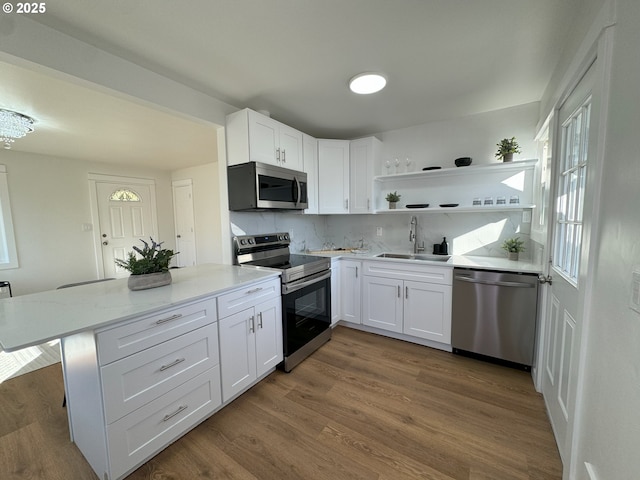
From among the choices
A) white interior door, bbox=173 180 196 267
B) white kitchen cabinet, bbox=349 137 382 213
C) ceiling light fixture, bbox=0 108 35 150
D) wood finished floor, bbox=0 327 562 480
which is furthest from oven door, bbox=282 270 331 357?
white interior door, bbox=173 180 196 267

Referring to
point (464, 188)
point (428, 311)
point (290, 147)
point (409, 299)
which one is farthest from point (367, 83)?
point (428, 311)

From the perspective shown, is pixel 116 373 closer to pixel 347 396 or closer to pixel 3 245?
pixel 347 396

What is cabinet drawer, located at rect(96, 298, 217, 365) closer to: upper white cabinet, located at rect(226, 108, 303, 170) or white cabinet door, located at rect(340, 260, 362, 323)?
upper white cabinet, located at rect(226, 108, 303, 170)

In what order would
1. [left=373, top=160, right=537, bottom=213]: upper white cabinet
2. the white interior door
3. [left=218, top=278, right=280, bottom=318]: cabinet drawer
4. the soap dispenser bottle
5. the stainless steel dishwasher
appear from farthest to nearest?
the white interior door → the soap dispenser bottle → [left=373, top=160, right=537, bottom=213]: upper white cabinet → the stainless steel dishwasher → [left=218, top=278, right=280, bottom=318]: cabinet drawer

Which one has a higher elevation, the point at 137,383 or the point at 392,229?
the point at 392,229

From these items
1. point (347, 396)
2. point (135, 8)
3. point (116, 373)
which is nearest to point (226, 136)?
point (135, 8)

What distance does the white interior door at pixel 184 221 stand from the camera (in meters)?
5.61

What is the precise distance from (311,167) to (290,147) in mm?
408

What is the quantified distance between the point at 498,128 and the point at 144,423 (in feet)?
12.1

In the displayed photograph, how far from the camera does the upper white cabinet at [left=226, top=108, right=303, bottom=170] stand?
2.24 meters

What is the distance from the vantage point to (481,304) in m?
2.21

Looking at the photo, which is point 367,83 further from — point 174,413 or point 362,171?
point 174,413

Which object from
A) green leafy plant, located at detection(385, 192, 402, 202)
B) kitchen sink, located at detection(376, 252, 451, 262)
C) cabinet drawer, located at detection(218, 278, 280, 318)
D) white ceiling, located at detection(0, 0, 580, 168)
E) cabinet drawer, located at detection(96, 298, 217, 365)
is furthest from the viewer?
green leafy plant, located at detection(385, 192, 402, 202)

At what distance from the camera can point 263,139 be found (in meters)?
2.36
